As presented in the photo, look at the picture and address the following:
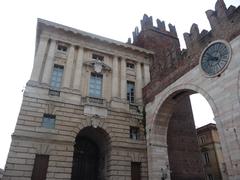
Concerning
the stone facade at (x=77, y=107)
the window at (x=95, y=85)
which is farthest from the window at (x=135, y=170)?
the window at (x=95, y=85)

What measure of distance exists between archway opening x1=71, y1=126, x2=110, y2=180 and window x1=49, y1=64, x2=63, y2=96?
363 cm

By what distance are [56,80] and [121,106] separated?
558 cm

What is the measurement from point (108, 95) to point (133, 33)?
13819 millimetres

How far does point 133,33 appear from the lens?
2914 cm

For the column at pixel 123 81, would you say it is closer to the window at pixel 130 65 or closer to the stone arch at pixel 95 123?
the window at pixel 130 65

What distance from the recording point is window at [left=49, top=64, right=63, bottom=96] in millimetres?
16266

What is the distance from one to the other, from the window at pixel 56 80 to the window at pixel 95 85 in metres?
2.53

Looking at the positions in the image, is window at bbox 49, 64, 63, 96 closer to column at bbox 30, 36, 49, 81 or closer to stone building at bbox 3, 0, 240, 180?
stone building at bbox 3, 0, 240, 180

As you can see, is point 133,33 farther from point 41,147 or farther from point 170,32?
point 41,147

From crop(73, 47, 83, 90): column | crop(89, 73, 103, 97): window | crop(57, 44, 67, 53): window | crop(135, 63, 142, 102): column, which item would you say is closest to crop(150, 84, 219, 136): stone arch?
crop(135, 63, 142, 102): column

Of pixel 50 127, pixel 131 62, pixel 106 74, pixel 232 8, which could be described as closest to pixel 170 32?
pixel 131 62

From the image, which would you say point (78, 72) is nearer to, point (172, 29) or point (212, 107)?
point (212, 107)

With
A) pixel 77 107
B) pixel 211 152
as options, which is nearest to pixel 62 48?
pixel 77 107

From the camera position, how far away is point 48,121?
49.5ft
